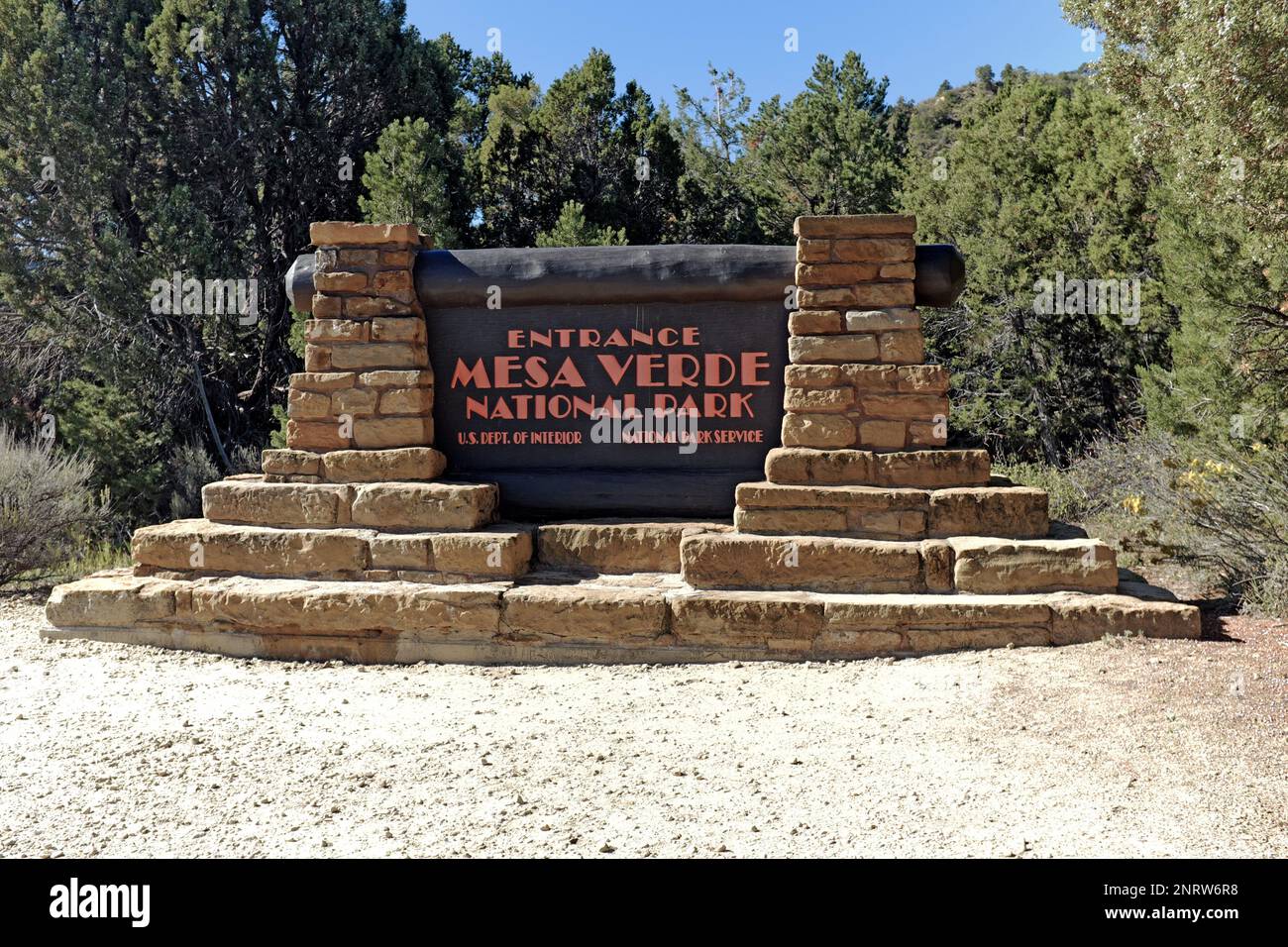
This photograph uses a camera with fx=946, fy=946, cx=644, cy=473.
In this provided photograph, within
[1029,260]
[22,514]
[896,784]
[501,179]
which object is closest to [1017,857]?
[896,784]

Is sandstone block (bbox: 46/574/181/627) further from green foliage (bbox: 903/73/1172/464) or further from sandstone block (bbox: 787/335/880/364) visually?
green foliage (bbox: 903/73/1172/464)

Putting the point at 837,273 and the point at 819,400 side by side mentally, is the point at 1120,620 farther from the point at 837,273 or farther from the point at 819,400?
the point at 837,273

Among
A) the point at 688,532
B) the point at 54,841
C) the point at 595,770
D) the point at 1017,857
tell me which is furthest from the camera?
the point at 688,532

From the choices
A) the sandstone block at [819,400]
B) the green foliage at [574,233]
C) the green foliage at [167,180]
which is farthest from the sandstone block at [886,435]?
the green foliage at [167,180]

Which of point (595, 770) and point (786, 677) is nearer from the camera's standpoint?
point (595, 770)

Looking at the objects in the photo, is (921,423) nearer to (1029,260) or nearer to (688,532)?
(688,532)

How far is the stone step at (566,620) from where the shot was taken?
4.63 m

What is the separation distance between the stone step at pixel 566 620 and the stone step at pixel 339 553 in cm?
10

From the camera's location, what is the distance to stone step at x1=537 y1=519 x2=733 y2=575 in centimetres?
526

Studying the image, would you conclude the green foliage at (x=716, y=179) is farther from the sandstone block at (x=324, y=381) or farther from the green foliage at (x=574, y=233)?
the sandstone block at (x=324, y=381)

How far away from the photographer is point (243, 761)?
11.7 ft

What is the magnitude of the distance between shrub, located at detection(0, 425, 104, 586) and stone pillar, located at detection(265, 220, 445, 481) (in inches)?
138

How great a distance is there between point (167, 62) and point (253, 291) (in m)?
3.57
